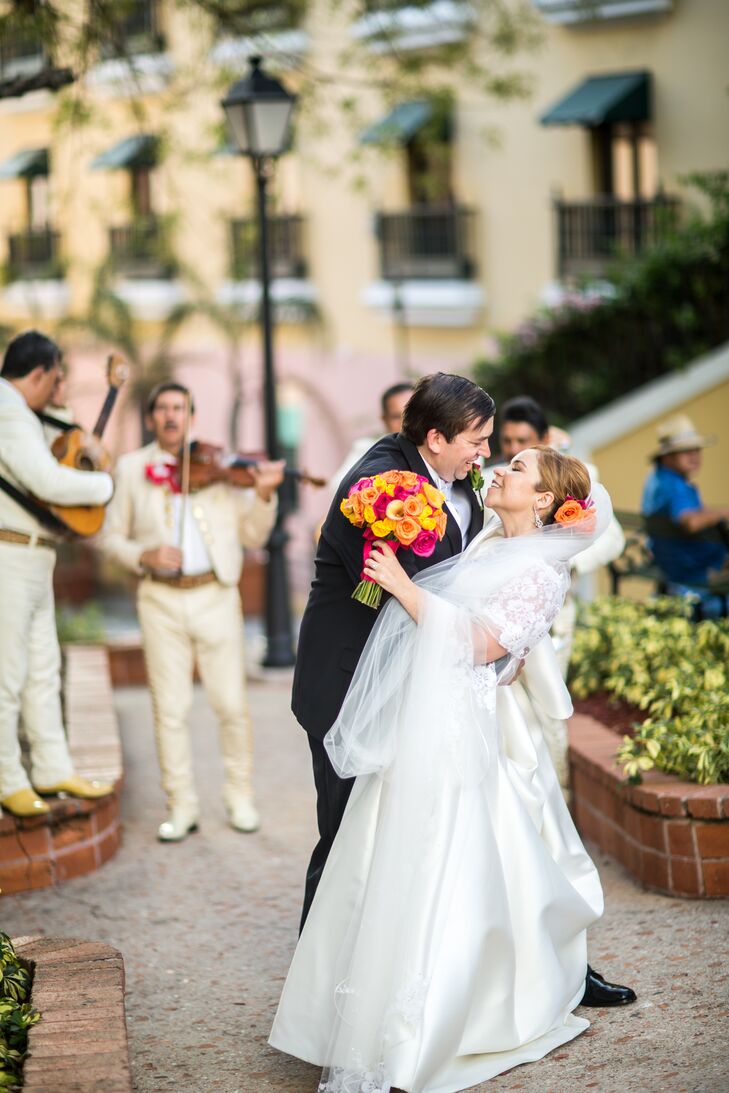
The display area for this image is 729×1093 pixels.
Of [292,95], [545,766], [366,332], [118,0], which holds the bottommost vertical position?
[545,766]

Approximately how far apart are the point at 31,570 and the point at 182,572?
3.04 feet

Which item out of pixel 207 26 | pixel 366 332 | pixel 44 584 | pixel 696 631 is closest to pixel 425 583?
pixel 44 584

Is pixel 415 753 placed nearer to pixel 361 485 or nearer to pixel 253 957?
pixel 361 485

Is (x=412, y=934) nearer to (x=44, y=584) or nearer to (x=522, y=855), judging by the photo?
(x=522, y=855)

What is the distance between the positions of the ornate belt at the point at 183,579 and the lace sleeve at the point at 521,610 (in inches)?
113

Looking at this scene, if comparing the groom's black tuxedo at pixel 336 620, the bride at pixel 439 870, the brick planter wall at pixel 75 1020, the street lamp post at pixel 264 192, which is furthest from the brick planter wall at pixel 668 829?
the street lamp post at pixel 264 192

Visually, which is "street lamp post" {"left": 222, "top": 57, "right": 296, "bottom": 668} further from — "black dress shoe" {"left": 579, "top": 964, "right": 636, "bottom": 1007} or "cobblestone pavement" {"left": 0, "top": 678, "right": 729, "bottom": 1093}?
"black dress shoe" {"left": 579, "top": 964, "right": 636, "bottom": 1007}

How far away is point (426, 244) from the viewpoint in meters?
19.5

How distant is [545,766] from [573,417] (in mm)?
8665

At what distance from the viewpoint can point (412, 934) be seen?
4199 millimetres

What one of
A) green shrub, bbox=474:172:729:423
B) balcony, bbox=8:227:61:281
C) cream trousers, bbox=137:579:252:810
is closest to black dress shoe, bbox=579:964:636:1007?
cream trousers, bbox=137:579:252:810

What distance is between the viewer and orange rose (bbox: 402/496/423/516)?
419 cm

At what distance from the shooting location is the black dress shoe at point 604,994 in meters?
4.79

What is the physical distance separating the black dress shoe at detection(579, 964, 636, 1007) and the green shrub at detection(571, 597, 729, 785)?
110 cm
